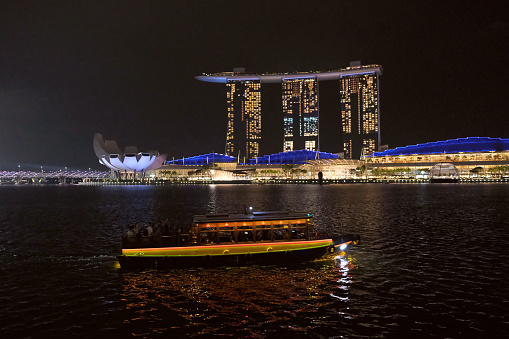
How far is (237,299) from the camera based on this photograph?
15094mm

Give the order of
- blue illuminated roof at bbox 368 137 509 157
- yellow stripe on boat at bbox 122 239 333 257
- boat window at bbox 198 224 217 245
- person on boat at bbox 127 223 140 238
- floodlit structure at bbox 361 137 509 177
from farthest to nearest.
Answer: blue illuminated roof at bbox 368 137 509 157
floodlit structure at bbox 361 137 509 177
boat window at bbox 198 224 217 245
person on boat at bbox 127 223 140 238
yellow stripe on boat at bbox 122 239 333 257

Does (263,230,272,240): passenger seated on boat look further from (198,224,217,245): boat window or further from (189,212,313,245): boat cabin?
(198,224,217,245): boat window

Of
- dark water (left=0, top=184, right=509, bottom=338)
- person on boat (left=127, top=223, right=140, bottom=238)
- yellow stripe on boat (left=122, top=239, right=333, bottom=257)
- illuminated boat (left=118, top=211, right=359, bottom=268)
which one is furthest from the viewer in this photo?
person on boat (left=127, top=223, right=140, bottom=238)

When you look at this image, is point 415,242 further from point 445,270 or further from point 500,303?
point 500,303

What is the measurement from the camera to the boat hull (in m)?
19.7

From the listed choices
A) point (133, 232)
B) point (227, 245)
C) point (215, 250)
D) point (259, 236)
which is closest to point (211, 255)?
point (215, 250)

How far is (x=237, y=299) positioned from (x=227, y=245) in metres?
4.99

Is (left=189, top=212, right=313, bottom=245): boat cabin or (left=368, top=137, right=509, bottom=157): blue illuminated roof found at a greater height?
(left=368, top=137, right=509, bottom=157): blue illuminated roof

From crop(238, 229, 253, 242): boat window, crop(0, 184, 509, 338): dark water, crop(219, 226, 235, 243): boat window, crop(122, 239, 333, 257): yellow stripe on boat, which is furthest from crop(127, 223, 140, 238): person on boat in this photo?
crop(238, 229, 253, 242): boat window

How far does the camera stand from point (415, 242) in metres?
27.3

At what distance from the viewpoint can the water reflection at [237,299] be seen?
499 inches

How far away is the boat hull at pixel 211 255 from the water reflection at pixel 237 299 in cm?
51

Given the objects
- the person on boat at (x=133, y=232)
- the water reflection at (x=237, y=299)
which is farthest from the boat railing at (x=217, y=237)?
the water reflection at (x=237, y=299)

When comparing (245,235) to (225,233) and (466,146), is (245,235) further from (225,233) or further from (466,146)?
(466,146)
